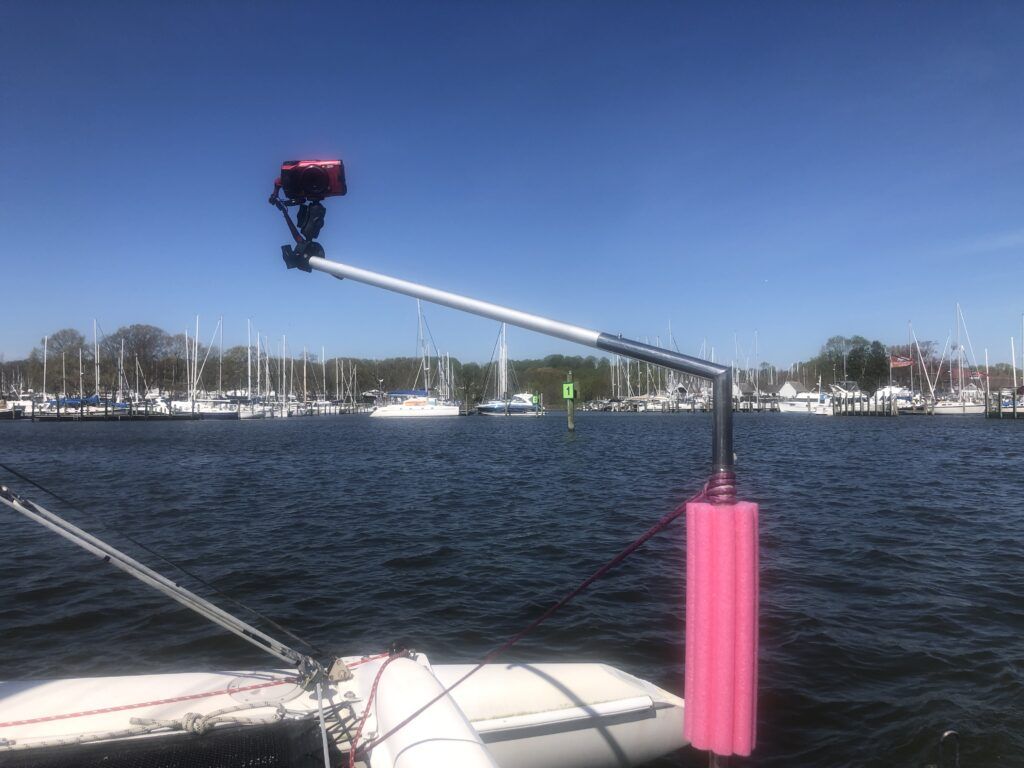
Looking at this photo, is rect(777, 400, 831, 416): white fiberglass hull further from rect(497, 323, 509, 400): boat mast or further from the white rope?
the white rope

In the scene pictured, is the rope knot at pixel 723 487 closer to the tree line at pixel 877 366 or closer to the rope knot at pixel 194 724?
the rope knot at pixel 194 724

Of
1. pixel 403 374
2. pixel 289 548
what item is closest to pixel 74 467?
pixel 289 548

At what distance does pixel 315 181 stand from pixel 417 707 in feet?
11.3

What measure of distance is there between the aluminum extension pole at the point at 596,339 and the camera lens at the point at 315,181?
1.49ft

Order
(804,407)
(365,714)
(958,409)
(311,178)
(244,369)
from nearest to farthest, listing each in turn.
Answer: (365,714) → (311,178) → (958,409) → (804,407) → (244,369)

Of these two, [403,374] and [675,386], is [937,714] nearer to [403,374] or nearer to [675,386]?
[675,386]

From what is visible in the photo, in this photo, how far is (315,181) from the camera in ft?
15.2

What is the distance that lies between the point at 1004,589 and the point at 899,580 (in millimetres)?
1523

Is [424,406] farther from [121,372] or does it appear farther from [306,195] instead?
[306,195]

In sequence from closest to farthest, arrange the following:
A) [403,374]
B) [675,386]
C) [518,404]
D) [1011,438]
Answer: [1011,438] < [518,404] < [675,386] < [403,374]

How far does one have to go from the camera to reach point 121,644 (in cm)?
938

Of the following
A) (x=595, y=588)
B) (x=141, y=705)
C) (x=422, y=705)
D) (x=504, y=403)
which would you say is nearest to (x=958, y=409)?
(x=504, y=403)

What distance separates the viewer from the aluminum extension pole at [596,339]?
290 cm

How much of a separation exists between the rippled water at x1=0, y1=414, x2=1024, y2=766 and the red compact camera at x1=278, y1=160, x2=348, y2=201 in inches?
161
